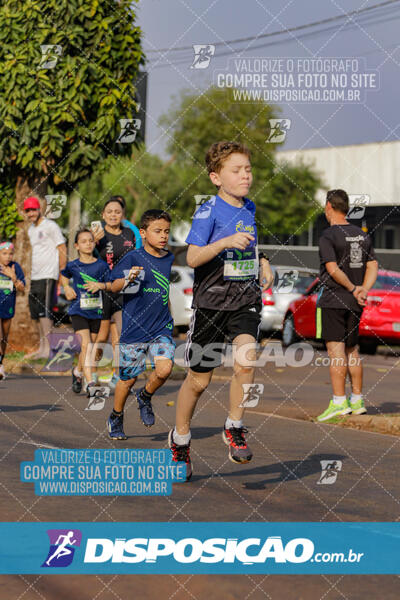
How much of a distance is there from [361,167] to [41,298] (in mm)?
36896

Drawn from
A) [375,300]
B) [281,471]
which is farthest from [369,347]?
[281,471]

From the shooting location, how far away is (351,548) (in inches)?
197

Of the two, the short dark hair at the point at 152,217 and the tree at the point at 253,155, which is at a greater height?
the tree at the point at 253,155

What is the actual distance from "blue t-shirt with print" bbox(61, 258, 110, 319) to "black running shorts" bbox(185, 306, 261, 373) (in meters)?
4.61

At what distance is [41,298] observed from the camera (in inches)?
552

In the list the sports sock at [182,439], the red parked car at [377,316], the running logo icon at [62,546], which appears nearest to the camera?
the running logo icon at [62,546]

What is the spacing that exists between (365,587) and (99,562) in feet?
3.74

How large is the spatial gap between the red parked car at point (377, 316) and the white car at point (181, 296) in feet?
13.0

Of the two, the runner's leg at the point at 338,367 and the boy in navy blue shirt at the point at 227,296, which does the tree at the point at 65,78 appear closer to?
the runner's leg at the point at 338,367

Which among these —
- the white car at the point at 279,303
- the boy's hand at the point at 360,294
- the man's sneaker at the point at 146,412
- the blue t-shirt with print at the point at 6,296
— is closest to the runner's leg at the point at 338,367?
the boy's hand at the point at 360,294

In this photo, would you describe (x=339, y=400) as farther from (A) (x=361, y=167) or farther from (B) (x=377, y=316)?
(A) (x=361, y=167)

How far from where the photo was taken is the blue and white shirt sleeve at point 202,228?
643 centimetres

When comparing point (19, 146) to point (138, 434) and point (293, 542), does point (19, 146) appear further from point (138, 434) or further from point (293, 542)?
point (293, 542)

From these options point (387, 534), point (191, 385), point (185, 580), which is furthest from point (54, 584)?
point (191, 385)
